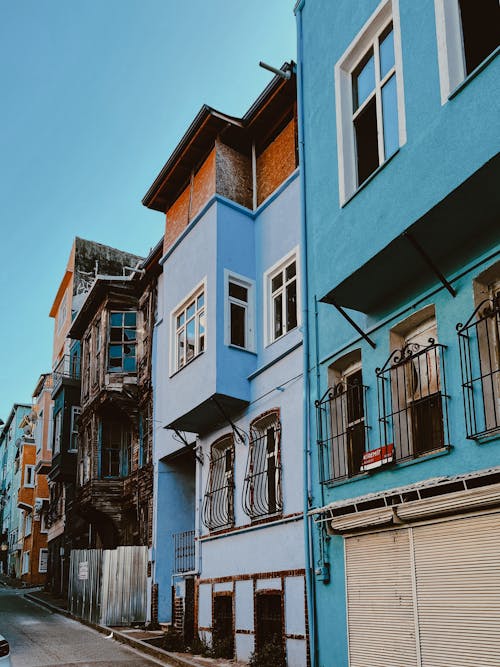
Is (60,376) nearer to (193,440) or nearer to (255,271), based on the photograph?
(193,440)

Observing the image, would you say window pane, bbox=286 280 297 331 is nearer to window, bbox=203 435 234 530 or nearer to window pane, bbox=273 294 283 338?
window pane, bbox=273 294 283 338

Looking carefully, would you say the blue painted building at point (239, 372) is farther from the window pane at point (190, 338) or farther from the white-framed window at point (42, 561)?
the white-framed window at point (42, 561)

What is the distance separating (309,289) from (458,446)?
5.15 meters

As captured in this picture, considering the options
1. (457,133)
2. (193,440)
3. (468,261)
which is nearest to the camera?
(457,133)

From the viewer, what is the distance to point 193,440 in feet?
61.3

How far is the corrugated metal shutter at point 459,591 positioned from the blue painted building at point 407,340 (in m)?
0.02

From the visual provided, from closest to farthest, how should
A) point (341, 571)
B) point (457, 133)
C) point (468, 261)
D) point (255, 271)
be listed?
1. point (457, 133)
2. point (468, 261)
3. point (341, 571)
4. point (255, 271)

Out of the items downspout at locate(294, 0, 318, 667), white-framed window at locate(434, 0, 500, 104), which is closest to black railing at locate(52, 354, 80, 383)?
downspout at locate(294, 0, 318, 667)

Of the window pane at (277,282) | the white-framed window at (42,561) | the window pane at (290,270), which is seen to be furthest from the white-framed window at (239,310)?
the white-framed window at (42,561)

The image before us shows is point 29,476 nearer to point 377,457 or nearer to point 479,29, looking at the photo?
point 377,457

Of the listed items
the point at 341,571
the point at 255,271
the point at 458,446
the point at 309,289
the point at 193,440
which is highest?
the point at 255,271

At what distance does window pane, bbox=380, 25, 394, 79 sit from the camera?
36.0ft

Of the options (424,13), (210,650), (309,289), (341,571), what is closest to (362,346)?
(309,289)

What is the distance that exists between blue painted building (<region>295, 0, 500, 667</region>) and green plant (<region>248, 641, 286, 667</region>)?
4.79 feet
